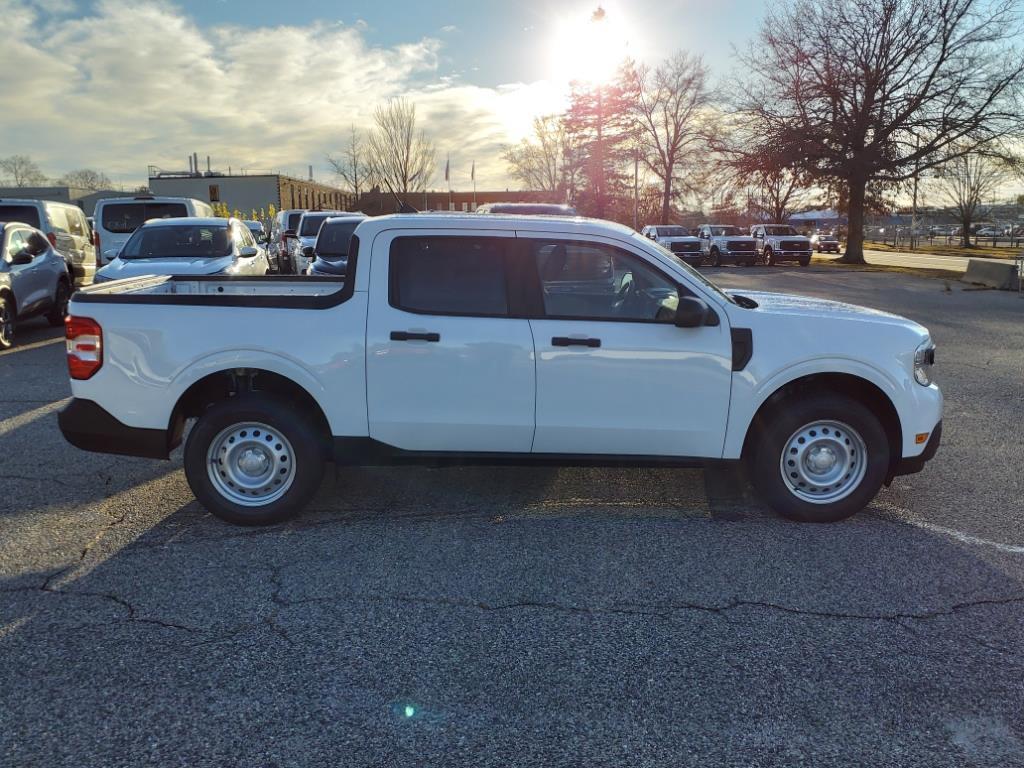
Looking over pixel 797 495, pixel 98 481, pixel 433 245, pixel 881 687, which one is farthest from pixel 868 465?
pixel 98 481

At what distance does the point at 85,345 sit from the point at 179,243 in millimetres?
8068

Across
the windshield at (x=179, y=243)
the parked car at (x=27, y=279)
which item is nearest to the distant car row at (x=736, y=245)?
the windshield at (x=179, y=243)

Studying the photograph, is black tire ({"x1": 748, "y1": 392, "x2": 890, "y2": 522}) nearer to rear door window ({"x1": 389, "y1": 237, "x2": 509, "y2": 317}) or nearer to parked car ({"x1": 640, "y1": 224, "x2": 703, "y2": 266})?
rear door window ({"x1": 389, "y1": 237, "x2": 509, "y2": 317})

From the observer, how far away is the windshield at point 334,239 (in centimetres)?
1362

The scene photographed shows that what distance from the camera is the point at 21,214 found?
1393 centimetres

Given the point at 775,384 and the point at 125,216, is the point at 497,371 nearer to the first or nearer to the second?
the point at 775,384

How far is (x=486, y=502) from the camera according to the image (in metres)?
5.12

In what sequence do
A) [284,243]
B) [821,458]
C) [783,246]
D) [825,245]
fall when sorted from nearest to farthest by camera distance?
1. [821,458]
2. [284,243]
3. [783,246]
4. [825,245]

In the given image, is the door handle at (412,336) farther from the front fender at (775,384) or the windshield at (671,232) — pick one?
the windshield at (671,232)

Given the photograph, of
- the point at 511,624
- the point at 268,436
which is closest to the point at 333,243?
the point at 268,436

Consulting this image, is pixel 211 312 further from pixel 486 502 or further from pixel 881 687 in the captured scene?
pixel 881 687

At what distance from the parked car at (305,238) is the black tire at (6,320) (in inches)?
243

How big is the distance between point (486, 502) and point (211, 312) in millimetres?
2050

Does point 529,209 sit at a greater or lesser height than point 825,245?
lesser
